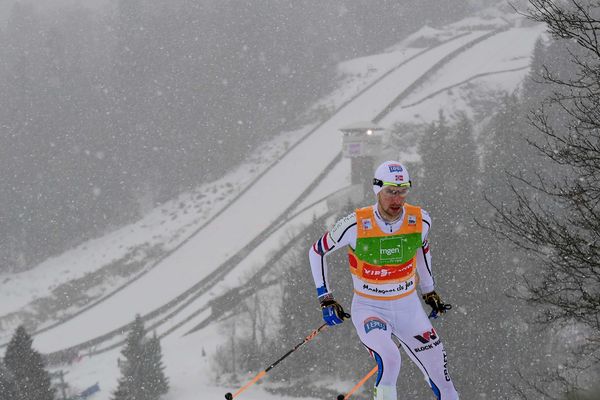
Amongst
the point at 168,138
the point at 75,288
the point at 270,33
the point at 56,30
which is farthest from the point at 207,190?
the point at 56,30

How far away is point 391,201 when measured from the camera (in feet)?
18.1

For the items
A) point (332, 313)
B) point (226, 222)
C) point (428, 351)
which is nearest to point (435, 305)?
point (428, 351)

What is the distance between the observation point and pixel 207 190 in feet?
185

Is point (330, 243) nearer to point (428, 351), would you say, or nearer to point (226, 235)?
point (428, 351)

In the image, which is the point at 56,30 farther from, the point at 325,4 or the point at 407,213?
the point at 407,213

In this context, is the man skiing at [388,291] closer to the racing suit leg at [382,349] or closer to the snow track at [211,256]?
the racing suit leg at [382,349]

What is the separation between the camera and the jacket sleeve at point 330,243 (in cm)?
584

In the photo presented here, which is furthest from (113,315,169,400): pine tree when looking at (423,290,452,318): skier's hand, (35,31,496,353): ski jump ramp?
(423,290,452,318): skier's hand

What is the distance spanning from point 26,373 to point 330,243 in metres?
24.9

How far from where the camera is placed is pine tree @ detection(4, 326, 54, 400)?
84.4ft

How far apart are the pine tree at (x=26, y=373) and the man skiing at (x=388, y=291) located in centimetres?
2416

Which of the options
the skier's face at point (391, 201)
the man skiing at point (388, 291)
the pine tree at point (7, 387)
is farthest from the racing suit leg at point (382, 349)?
the pine tree at point (7, 387)

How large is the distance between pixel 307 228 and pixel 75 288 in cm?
1979

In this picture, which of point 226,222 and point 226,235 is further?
point 226,222
